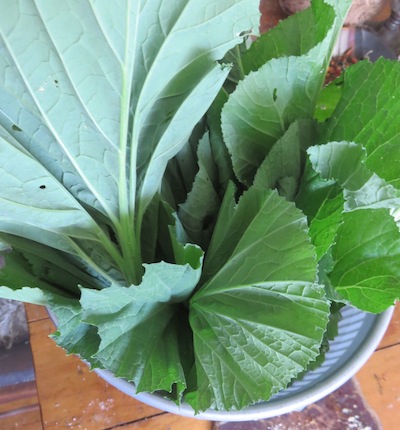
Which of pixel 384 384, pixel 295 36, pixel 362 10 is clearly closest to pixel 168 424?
pixel 384 384

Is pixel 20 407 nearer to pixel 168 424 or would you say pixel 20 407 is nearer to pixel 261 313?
pixel 168 424

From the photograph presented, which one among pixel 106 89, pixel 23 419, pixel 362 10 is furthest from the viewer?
pixel 362 10

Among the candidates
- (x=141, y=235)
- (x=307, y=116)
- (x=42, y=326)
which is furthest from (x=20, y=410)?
(x=307, y=116)

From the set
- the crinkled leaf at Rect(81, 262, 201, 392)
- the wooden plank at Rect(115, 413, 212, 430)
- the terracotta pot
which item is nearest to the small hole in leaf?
the crinkled leaf at Rect(81, 262, 201, 392)

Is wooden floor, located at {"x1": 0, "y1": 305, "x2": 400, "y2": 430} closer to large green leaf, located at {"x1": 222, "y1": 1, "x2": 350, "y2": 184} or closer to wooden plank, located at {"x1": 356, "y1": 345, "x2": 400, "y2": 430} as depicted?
wooden plank, located at {"x1": 356, "y1": 345, "x2": 400, "y2": 430}

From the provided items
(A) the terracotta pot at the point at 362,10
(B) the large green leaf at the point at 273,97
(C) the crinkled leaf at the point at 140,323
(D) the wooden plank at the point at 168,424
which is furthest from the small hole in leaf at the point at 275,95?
(A) the terracotta pot at the point at 362,10

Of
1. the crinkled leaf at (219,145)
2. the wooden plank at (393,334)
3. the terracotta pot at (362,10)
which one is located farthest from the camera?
the terracotta pot at (362,10)

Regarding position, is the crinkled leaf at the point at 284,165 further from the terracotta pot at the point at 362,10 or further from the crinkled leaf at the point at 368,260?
the terracotta pot at the point at 362,10
